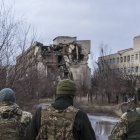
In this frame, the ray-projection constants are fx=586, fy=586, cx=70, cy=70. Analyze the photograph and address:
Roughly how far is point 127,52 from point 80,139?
4211 inches

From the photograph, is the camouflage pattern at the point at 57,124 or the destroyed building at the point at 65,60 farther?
the destroyed building at the point at 65,60

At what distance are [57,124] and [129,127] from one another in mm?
810

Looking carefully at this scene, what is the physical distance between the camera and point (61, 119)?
6.16 meters

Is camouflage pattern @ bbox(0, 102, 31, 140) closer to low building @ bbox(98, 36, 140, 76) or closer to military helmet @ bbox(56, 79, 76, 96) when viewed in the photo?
military helmet @ bbox(56, 79, 76, 96)

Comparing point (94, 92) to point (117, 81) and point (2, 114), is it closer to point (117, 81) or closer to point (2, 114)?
point (117, 81)

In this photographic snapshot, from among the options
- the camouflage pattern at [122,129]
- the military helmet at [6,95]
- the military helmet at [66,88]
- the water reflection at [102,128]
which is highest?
the military helmet at [66,88]

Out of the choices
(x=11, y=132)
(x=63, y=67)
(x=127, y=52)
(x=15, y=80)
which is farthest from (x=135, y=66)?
(x=11, y=132)

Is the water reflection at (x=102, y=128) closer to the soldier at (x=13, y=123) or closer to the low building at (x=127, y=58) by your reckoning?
the soldier at (x=13, y=123)

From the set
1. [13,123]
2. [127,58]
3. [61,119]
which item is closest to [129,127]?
[61,119]

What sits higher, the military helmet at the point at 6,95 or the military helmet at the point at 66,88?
the military helmet at the point at 66,88

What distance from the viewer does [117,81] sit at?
70750 mm

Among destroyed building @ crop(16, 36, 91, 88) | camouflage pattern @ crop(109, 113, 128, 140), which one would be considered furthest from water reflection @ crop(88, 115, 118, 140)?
camouflage pattern @ crop(109, 113, 128, 140)

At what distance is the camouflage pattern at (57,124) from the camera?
6137 millimetres

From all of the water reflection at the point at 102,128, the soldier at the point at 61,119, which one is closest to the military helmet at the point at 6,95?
the soldier at the point at 61,119
